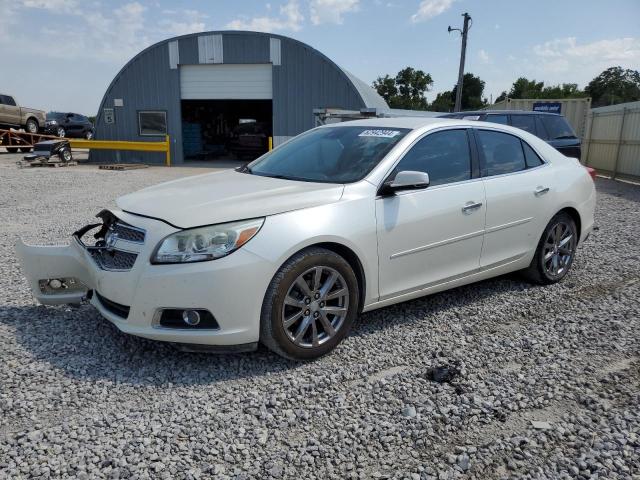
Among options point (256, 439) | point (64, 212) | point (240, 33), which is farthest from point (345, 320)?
point (240, 33)

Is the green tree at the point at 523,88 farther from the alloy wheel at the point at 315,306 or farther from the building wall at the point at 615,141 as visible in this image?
the alloy wheel at the point at 315,306

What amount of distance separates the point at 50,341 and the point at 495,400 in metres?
3.09

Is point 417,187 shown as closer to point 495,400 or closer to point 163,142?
point 495,400

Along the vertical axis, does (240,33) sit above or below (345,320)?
above

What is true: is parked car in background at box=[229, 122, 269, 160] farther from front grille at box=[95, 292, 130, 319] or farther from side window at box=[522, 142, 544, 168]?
front grille at box=[95, 292, 130, 319]

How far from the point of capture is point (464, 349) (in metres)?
3.68

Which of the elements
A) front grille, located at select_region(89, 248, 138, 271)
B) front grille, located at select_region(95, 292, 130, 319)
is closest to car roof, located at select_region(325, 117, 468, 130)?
front grille, located at select_region(89, 248, 138, 271)

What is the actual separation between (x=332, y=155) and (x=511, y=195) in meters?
1.69

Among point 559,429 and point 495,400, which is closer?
point 559,429

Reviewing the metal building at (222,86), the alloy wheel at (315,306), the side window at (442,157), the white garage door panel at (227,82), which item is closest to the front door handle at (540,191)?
the side window at (442,157)

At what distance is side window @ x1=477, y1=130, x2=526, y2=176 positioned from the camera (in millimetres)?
4473

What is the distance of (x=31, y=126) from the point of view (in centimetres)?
2573

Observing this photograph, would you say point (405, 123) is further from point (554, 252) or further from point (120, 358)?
point (120, 358)

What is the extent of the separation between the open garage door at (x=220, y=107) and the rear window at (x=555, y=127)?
42.1 feet
